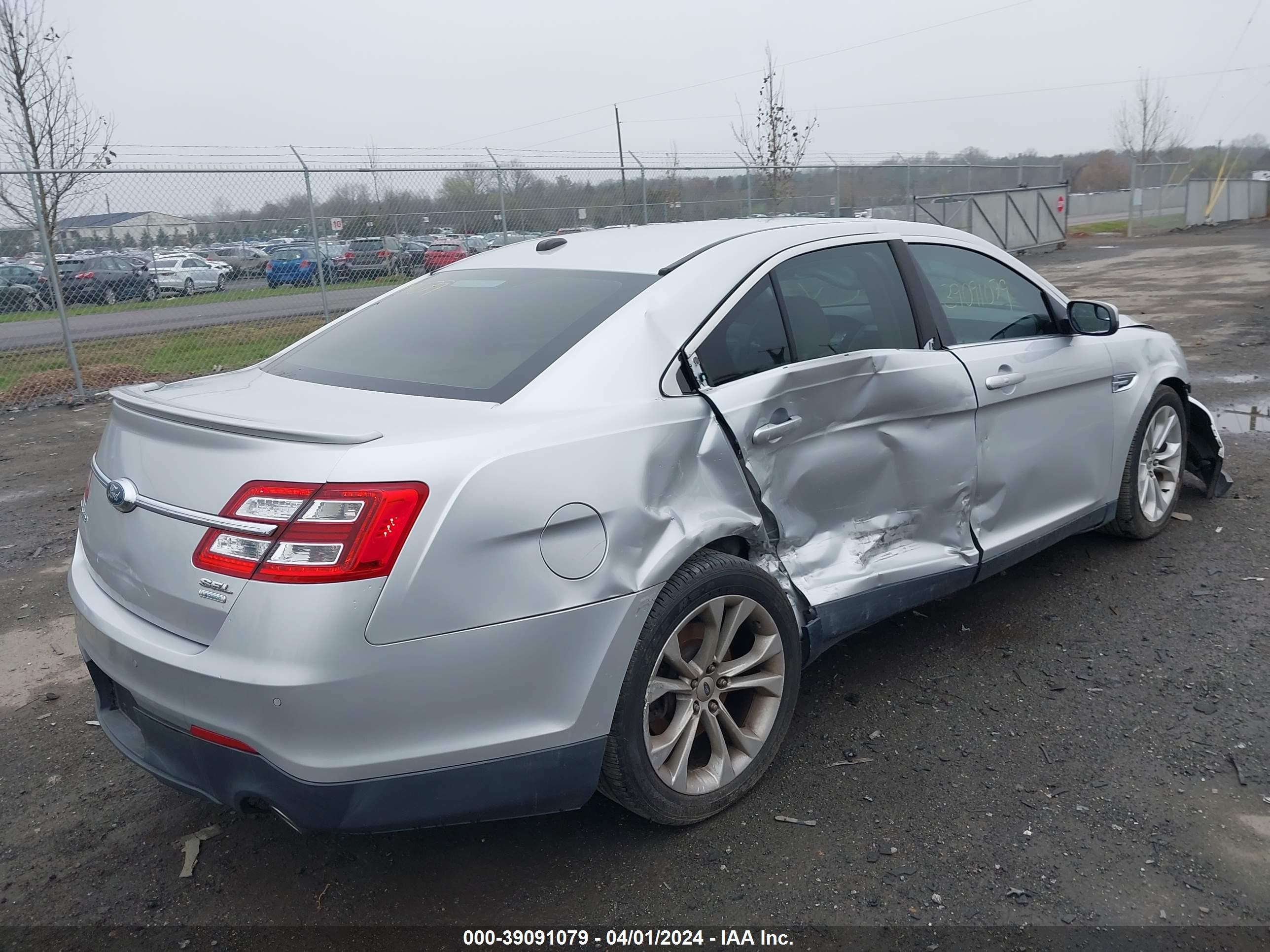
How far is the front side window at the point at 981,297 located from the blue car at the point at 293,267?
9.25 m

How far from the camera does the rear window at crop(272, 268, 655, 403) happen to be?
2.84m

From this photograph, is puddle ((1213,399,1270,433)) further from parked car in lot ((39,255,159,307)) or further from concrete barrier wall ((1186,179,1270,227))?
concrete barrier wall ((1186,179,1270,227))

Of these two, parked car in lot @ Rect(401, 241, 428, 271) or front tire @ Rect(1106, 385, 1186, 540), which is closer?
front tire @ Rect(1106, 385, 1186, 540)

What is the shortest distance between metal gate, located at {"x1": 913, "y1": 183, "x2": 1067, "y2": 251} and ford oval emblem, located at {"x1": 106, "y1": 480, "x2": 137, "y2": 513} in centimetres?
1970

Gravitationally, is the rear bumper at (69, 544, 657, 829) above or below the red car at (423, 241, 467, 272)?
below

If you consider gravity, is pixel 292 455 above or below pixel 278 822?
above

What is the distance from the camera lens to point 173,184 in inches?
409

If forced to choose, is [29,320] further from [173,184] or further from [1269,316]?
[1269,316]

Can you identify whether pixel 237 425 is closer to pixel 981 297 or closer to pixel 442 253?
pixel 981 297

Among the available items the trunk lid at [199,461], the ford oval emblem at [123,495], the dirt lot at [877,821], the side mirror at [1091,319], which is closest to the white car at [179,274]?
the dirt lot at [877,821]

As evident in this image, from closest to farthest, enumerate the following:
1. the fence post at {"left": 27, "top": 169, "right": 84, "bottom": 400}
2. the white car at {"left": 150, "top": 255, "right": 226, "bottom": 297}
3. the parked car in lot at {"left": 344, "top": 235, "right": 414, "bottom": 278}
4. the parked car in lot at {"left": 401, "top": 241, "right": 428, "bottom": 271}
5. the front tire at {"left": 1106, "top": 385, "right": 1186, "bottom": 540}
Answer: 1. the front tire at {"left": 1106, "top": 385, "right": 1186, "bottom": 540}
2. the fence post at {"left": 27, "top": 169, "right": 84, "bottom": 400}
3. the white car at {"left": 150, "top": 255, "right": 226, "bottom": 297}
4. the parked car in lot at {"left": 344, "top": 235, "right": 414, "bottom": 278}
5. the parked car in lot at {"left": 401, "top": 241, "right": 428, "bottom": 271}

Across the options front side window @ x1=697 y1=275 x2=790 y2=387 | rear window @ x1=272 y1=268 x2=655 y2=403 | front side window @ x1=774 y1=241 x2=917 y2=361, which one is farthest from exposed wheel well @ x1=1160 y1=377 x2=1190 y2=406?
rear window @ x1=272 y1=268 x2=655 y2=403

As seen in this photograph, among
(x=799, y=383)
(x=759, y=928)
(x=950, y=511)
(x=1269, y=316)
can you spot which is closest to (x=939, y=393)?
(x=950, y=511)

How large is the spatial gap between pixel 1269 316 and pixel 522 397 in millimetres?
12546
